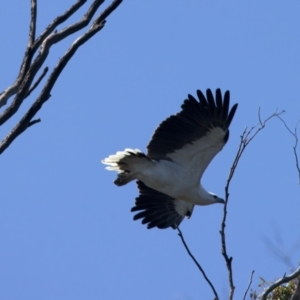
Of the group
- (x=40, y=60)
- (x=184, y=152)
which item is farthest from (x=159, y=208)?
(x=40, y=60)

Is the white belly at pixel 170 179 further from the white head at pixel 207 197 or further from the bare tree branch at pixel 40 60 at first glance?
the bare tree branch at pixel 40 60

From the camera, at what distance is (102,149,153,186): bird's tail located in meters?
7.93

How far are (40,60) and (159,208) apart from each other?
5.81 meters

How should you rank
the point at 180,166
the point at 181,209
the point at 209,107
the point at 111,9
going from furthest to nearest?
the point at 181,209 → the point at 180,166 → the point at 209,107 → the point at 111,9

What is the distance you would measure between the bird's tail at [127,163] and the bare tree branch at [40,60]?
4166mm

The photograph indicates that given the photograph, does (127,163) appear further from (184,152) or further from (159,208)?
(159,208)

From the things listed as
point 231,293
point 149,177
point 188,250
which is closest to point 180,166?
point 149,177

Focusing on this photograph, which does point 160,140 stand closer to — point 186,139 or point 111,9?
point 186,139

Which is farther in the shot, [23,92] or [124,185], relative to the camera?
[124,185]

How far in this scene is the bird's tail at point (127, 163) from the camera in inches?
312

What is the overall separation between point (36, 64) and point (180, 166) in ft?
15.4

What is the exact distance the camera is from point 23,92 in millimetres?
3539

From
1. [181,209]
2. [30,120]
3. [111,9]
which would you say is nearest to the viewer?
[30,120]

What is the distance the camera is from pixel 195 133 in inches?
311
